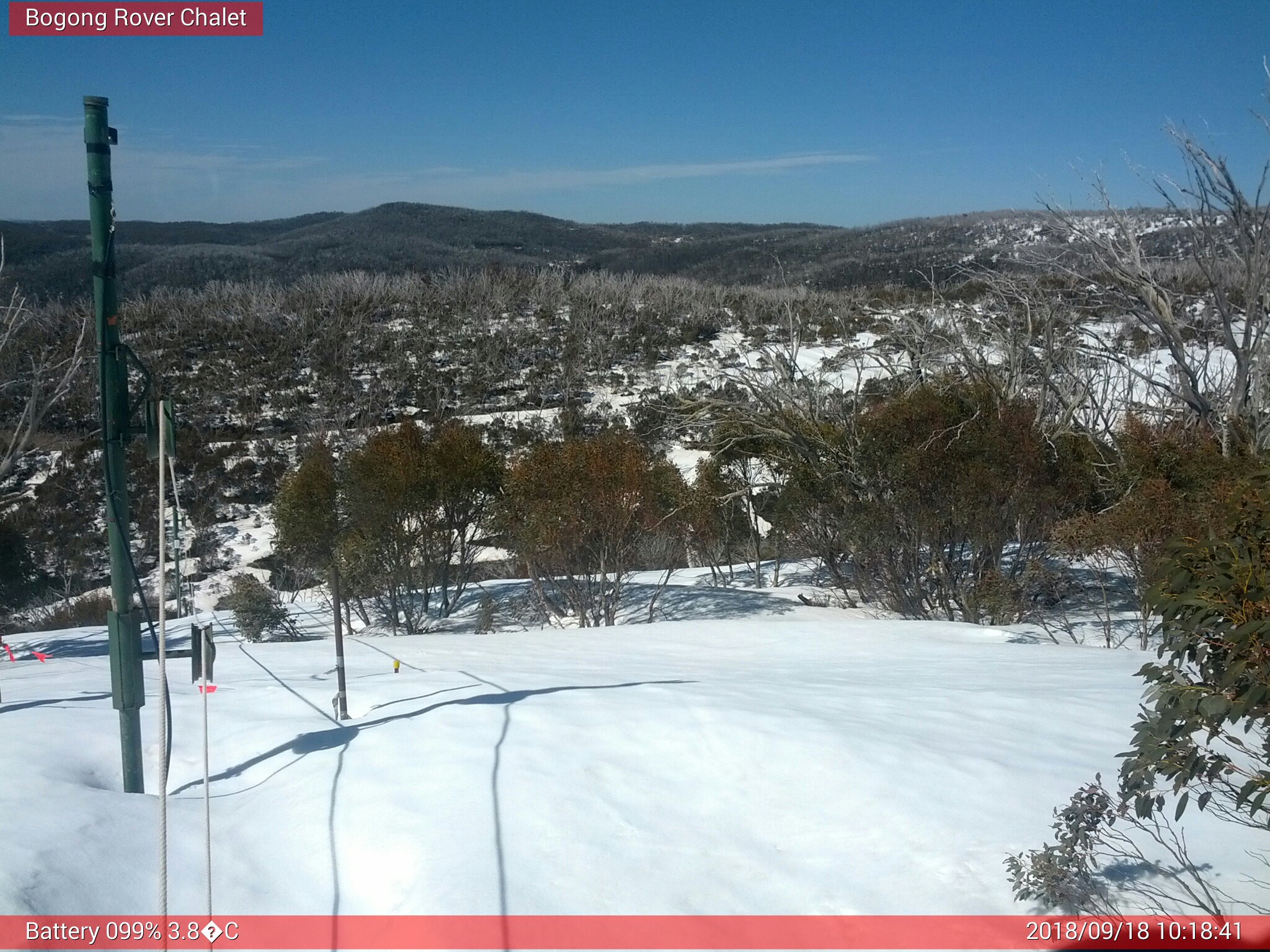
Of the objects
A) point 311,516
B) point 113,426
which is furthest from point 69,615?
point 113,426

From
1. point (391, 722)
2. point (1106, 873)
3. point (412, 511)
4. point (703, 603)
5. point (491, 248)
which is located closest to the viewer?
point (1106, 873)

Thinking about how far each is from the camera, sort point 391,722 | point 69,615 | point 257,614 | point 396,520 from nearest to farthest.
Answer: point 391,722 → point 257,614 → point 396,520 → point 69,615

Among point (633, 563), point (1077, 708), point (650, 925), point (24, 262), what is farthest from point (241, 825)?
point (24, 262)

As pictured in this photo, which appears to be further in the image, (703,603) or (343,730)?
(703,603)

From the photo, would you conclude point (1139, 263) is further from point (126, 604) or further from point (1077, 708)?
point (126, 604)

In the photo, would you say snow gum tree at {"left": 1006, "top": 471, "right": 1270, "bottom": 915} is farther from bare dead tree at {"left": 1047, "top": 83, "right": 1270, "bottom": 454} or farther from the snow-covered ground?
bare dead tree at {"left": 1047, "top": 83, "right": 1270, "bottom": 454}

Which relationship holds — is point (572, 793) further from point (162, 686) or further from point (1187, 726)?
point (1187, 726)

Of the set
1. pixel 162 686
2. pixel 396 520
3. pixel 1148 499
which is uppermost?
pixel 162 686

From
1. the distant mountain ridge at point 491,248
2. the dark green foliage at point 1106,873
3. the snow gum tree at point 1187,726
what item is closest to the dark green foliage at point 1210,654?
the snow gum tree at point 1187,726

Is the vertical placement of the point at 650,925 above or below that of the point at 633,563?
above
